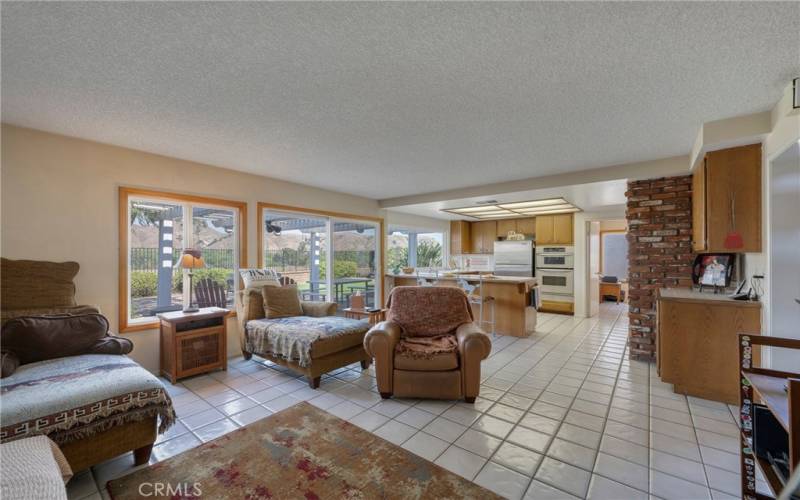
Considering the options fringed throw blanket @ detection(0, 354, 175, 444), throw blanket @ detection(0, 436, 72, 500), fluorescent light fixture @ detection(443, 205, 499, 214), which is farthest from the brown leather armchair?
fluorescent light fixture @ detection(443, 205, 499, 214)

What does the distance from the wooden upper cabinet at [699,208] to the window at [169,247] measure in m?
5.11

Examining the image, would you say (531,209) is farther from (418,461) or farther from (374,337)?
(418,461)

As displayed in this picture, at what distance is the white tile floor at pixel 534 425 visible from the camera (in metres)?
1.89

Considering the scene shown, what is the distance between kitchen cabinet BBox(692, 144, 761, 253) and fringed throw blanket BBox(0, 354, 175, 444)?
4.56 meters

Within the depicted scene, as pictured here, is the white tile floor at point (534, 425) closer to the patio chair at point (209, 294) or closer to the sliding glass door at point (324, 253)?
the patio chair at point (209, 294)

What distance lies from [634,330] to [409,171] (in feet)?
11.4

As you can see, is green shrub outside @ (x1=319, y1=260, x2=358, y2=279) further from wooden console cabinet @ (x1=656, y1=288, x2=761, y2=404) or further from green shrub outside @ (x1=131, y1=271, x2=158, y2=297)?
wooden console cabinet @ (x1=656, y1=288, x2=761, y2=404)

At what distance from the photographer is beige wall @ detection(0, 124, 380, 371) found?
280cm

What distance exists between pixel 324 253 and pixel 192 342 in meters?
2.53

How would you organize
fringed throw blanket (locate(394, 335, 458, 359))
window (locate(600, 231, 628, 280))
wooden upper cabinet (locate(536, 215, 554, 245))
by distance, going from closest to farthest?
fringed throw blanket (locate(394, 335, 458, 359))
wooden upper cabinet (locate(536, 215, 554, 245))
window (locate(600, 231, 628, 280))

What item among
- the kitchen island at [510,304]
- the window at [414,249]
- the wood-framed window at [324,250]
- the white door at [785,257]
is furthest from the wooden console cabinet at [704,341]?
the window at [414,249]

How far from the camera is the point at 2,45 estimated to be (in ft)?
5.57

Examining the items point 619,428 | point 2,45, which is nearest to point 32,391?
point 2,45

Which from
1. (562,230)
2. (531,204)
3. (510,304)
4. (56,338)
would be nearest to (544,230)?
(562,230)
